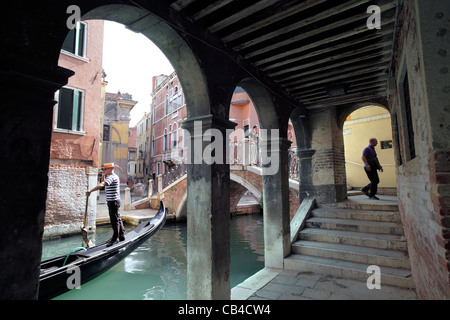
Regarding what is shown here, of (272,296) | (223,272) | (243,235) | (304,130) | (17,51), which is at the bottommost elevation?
(243,235)

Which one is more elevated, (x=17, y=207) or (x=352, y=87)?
(x=352, y=87)

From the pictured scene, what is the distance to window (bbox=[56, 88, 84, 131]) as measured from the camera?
8.02 meters

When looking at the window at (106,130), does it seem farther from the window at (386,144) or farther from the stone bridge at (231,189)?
the window at (386,144)

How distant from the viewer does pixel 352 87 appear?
4.89 m

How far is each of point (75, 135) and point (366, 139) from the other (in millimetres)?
9703

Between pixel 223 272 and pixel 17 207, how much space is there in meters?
2.05

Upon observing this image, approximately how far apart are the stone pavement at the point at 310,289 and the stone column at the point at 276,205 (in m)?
0.45

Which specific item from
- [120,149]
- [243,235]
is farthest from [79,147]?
[120,149]

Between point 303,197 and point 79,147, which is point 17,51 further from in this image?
point 79,147

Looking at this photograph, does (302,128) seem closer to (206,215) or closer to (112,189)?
(206,215)

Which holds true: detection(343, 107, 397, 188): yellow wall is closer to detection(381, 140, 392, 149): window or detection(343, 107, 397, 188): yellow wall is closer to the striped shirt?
detection(381, 140, 392, 149): window

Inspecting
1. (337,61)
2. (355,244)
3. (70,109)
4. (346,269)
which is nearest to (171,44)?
(337,61)

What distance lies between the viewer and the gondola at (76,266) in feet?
13.1

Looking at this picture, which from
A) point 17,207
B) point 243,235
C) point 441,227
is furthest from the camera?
point 243,235
